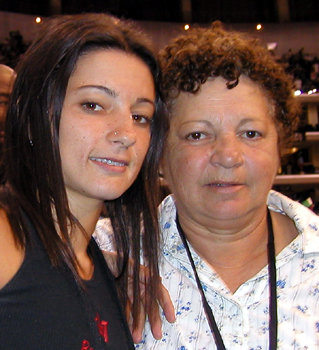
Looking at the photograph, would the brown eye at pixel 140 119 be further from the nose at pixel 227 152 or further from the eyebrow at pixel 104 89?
the nose at pixel 227 152

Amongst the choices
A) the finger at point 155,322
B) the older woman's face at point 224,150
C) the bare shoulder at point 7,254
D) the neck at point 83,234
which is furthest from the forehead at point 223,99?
the bare shoulder at point 7,254

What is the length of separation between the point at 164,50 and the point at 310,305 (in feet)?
3.70

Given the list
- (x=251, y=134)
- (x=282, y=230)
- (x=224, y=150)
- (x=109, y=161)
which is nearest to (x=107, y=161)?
(x=109, y=161)

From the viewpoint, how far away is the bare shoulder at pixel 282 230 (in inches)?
64.6

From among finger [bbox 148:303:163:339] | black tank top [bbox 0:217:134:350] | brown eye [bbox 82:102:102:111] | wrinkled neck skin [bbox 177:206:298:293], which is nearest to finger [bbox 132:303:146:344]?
finger [bbox 148:303:163:339]

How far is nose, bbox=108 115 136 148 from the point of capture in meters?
1.15

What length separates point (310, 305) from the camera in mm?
1438

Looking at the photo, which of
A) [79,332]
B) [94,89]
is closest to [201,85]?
[94,89]

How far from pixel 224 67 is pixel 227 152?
34 centimetres

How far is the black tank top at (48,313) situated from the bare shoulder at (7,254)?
13 mm

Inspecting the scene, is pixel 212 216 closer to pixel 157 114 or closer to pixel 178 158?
pixel 178 158

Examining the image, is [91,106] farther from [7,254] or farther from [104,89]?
[7,254]

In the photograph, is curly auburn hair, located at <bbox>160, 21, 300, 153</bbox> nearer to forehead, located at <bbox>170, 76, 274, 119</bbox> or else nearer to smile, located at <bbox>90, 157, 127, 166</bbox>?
forehead, located at <bbox>170, 76, 274, 119</bbox>

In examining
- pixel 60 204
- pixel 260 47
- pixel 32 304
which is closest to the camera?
pixel 32 304
